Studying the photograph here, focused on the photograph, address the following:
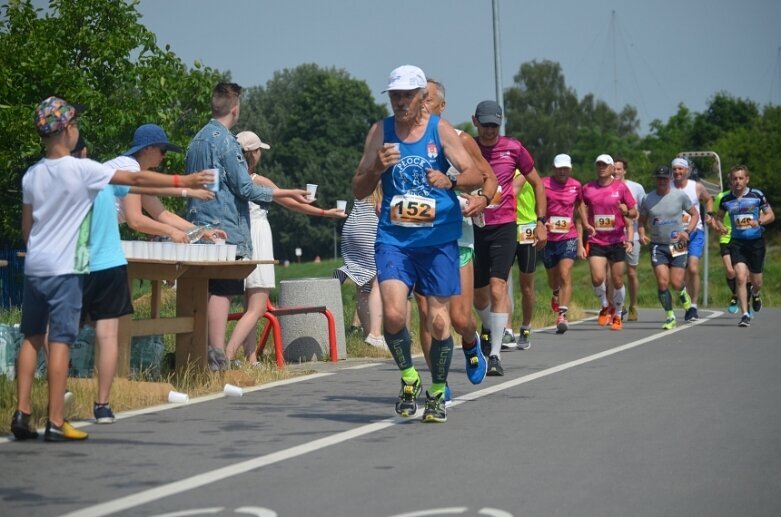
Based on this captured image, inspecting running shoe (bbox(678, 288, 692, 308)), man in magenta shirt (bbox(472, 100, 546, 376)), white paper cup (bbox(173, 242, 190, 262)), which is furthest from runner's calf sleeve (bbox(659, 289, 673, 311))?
white paper cup (bbox(173, 242, 190, 262))

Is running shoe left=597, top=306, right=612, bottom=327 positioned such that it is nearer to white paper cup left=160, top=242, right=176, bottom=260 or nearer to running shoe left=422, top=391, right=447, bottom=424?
white paper cup left=160, top=242, right=176, bottom=260

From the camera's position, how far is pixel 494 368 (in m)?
12.3

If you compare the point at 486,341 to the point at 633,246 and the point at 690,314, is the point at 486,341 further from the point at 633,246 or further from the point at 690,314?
the point at 633,246

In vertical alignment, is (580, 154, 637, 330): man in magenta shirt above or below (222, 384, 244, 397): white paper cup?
above

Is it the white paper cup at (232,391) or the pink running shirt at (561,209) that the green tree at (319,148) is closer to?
the pink running shirt at (561,209)

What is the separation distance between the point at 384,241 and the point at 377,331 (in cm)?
614

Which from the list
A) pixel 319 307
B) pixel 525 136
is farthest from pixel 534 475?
pixel 525 136

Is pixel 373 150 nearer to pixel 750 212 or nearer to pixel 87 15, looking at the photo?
pixel 750 212

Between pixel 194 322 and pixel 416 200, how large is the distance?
290 centimetres

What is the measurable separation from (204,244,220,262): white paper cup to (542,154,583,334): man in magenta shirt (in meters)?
8.74

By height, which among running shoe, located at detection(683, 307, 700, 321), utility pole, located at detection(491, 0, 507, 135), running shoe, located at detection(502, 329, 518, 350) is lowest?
running shoe, located at detection(502, 329, 518, 350)

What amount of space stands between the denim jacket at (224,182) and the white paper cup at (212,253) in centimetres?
90

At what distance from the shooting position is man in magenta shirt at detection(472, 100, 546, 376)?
43.4ft

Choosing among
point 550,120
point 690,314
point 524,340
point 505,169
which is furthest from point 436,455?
point 550,120
